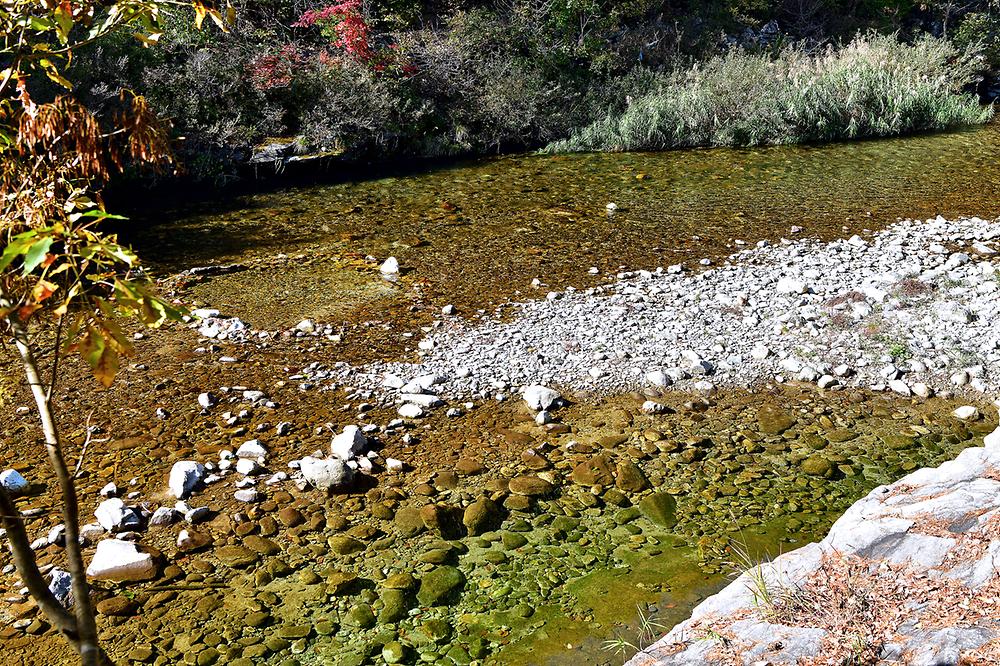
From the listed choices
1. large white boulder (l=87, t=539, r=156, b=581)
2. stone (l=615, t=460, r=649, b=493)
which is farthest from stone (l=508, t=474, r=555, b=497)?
large white boulder (l=87, t=539, r=156, b=581)

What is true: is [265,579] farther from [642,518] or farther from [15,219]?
[15,219]

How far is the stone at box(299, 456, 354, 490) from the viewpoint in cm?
498

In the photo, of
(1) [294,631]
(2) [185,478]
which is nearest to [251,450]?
(2) [185,478]

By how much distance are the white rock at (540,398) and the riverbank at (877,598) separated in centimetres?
227

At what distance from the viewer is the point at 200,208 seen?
11867 mm

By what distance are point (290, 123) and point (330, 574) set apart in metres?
11.6

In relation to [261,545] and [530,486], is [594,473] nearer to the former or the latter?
[530,486]

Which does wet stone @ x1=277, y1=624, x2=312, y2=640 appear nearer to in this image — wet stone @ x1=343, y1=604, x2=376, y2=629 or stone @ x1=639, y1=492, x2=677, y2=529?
wet stone @ x1=343, y1=604, x2=376, y2=629

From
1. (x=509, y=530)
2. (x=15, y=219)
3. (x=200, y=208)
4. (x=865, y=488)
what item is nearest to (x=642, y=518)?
(x=509, y=530)

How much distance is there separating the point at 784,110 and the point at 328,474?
1240 cm

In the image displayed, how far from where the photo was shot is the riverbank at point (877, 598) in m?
2.97

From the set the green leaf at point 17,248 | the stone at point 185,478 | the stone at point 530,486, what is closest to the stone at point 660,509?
the stone at point 530,486

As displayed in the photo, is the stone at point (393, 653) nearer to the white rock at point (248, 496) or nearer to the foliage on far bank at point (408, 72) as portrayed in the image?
the white rock at point (248, 496)

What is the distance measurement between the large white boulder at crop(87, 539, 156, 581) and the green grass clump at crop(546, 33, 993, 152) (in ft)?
38.8
